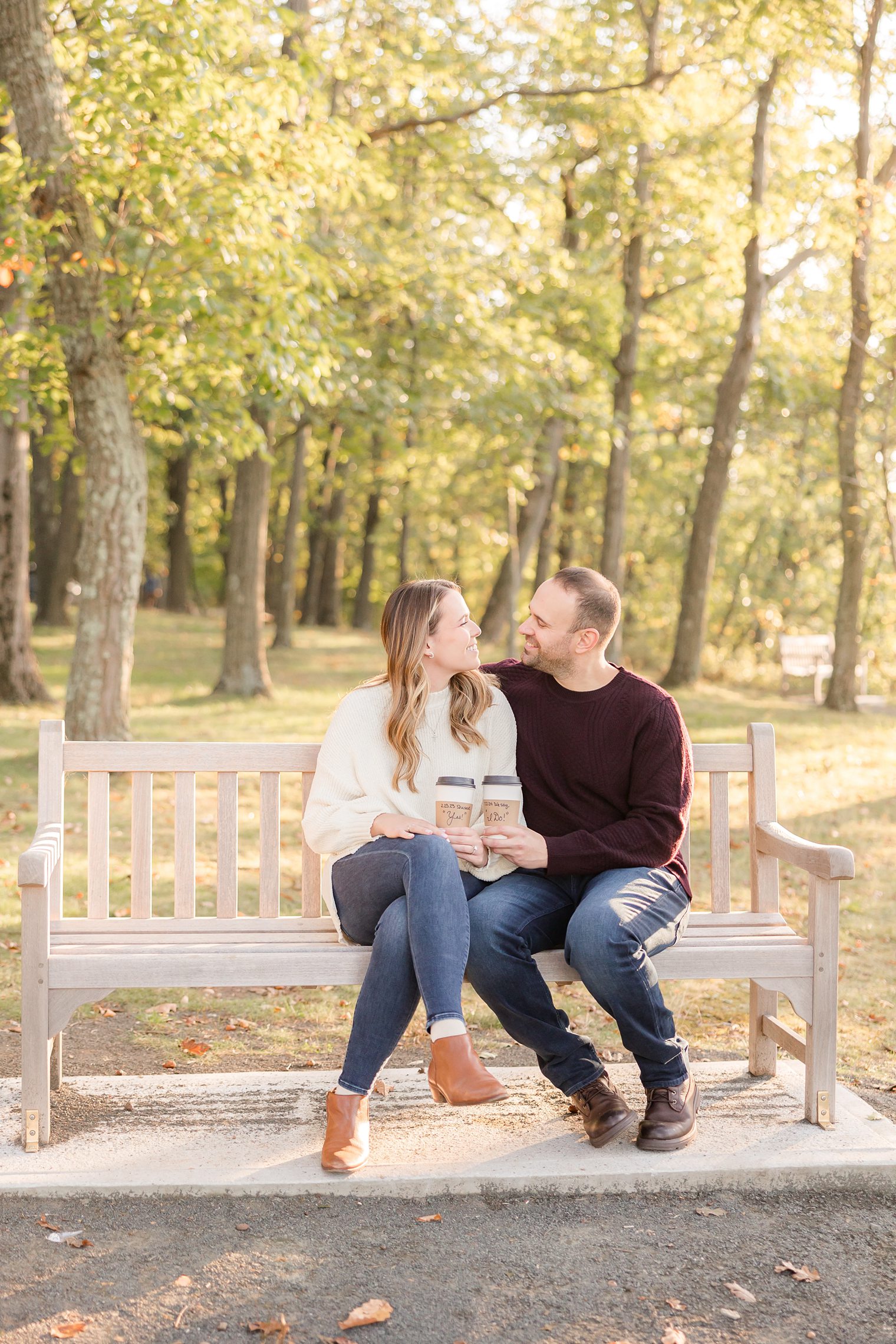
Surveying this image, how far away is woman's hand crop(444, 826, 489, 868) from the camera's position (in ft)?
11.3

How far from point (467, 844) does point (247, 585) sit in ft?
33.6

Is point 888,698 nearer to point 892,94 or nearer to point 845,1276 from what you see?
point 892,94

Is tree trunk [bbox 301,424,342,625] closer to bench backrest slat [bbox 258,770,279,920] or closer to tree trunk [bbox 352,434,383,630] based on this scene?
tree trunk [bbox 352,434,383,630]

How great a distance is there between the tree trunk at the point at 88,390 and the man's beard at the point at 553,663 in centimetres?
464

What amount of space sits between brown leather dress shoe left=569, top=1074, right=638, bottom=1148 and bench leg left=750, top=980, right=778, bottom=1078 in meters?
0.70

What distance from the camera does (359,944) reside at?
349 cm

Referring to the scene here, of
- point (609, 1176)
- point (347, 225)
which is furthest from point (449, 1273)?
point (347, 225)

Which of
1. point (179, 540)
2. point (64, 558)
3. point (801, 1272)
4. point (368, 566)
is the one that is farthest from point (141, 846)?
point (368, 566)

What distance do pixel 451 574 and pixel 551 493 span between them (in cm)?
1593

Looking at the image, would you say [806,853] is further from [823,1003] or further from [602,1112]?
[602,1112]

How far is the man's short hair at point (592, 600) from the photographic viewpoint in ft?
11.9

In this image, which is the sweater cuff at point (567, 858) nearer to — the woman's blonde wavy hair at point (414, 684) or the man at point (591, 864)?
the man at point (591, 864)

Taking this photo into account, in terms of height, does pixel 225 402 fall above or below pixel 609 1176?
above

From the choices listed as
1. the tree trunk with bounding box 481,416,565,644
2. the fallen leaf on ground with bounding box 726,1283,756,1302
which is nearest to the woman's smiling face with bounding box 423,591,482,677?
the fallen leaf on ground with bounding box 726,1283,756,1302
